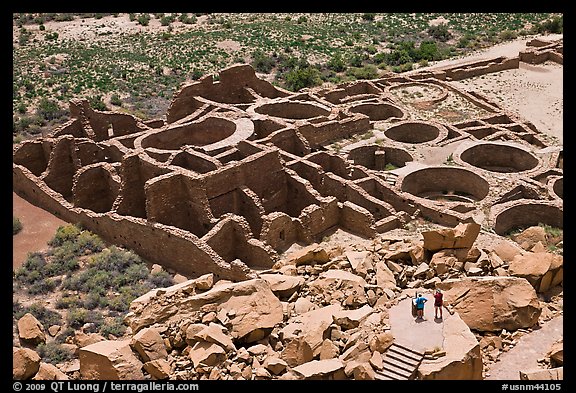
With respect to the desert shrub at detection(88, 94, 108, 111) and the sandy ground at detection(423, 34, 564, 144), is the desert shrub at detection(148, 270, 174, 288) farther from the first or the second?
the sandy ground at detection(423, 34, 564, 144)

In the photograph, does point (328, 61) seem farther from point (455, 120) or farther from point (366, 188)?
point (366, 188)

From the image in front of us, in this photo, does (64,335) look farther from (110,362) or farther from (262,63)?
(262,63)

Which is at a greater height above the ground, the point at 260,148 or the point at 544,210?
the point at 260,148

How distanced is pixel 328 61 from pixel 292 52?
3654 mm

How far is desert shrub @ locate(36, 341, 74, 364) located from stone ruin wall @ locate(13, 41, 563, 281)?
5.62 metres

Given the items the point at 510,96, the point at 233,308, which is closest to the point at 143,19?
the point at 510,96

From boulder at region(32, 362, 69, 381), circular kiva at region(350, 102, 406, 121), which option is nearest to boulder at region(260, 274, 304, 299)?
boulder at region(32, 362, 69, 381)

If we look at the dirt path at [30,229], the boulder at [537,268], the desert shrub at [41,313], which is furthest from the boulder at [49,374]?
the boulder at [537,268]

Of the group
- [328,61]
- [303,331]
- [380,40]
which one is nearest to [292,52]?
[328,61]

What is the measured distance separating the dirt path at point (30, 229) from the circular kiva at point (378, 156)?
13.0 metres

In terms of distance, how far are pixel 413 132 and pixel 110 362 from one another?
919 inches

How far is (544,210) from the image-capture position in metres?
25.8

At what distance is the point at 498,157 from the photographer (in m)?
31.5

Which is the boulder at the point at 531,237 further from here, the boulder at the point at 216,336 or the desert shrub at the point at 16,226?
the desert shrub at the point at 16,226
